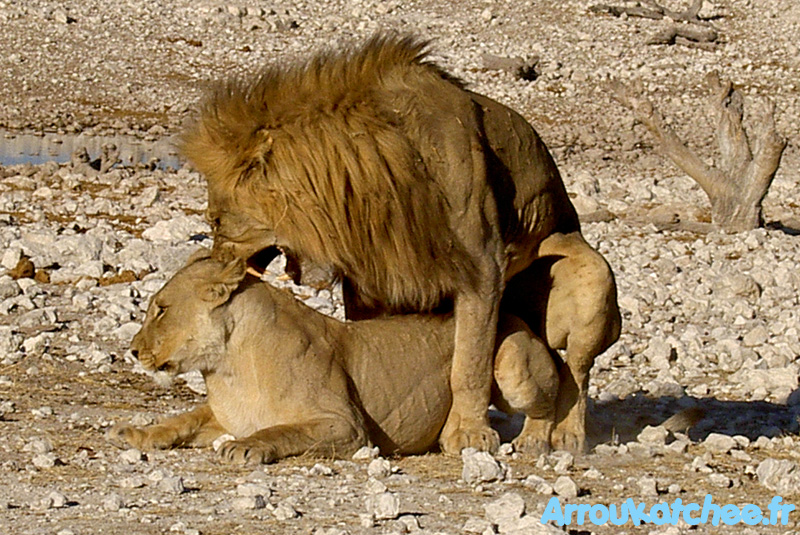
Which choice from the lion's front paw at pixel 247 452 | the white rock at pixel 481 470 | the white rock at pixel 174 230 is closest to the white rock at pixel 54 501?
the lion's front paw at pixel 247 452

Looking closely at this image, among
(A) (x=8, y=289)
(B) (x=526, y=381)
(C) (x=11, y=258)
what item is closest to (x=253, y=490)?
(B) (x=526, y=381)

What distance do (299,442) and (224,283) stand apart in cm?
69

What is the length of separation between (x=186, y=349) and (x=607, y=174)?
37.7ft

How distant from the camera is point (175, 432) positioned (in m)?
5.89

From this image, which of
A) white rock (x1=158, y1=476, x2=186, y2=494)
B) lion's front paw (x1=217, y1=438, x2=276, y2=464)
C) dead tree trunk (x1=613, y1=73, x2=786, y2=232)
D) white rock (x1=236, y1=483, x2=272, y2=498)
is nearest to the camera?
white rock (x1=236, y1=483, x2=272, y2=498)

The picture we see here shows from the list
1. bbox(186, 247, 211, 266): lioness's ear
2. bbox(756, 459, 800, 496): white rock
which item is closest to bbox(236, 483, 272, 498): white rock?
bbox(186, 247, 211, 266): lioness's ear

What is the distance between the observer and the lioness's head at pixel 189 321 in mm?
5723

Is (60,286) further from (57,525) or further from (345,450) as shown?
(57,525)

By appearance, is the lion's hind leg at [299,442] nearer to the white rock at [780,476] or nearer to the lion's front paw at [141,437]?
the lion's front paw at [141,437]

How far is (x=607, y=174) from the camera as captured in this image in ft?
54.9

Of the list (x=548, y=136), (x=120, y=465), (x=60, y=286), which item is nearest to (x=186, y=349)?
(x=120, y=465)

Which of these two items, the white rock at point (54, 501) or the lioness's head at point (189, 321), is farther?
the lioness's head at point (189, 321)

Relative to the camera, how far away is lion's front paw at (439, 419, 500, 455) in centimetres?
617

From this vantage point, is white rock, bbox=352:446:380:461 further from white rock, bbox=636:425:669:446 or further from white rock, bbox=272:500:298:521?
white rock, bbox=636:425:669:446
